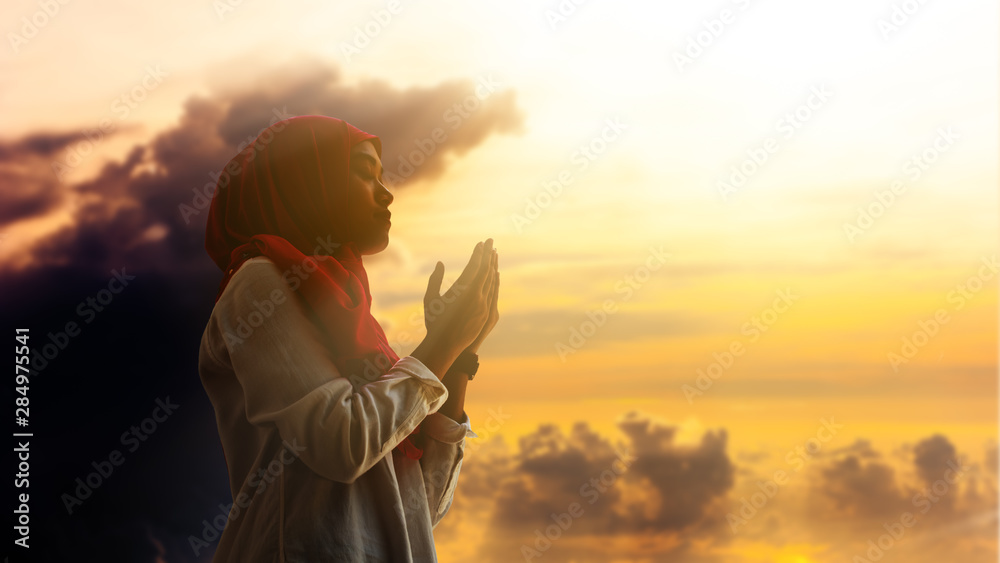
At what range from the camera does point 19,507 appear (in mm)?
2904

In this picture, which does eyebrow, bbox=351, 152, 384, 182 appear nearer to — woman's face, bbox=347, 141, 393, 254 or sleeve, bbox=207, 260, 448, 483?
woman's face, bbox=347, 141, 393, 254

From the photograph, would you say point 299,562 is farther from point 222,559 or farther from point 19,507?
point 19,507

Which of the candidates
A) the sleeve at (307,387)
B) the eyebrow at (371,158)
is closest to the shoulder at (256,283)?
the sleeve at (307,387)

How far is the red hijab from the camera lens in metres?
1.82

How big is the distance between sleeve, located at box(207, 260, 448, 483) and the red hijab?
73 mm

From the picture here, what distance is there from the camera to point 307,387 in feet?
5.46

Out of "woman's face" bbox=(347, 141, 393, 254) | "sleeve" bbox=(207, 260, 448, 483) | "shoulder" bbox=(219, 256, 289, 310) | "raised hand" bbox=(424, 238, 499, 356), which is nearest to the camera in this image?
"sleeve" bbox=(207, 260, 448, 483)

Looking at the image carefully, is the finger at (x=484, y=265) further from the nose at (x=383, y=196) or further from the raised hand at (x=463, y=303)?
the nose at (x=383, y=196)

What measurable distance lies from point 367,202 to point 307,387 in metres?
0.54

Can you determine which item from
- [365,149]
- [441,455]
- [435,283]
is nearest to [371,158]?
[365,149]

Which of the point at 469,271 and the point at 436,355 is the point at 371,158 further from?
the point at 436,355

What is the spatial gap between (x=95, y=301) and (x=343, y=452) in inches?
75.9

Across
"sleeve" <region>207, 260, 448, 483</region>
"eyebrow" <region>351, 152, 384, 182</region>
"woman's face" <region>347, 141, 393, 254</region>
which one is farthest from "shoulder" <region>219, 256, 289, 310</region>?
"eyebrow" <region>351, 152, 384, 182</region>

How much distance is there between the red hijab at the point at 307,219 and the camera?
1818 mm
